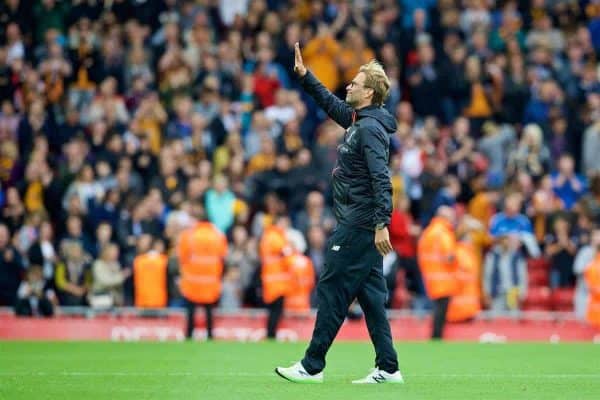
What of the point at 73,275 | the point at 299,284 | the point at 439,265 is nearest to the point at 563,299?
the point at 439,265

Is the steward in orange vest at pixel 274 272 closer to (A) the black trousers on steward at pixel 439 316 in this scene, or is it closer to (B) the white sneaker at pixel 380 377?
(A) the black trousers on steward at pixel 439 316

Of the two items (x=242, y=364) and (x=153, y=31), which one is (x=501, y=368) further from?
(x=153, y=31)

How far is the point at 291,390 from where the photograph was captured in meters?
10.6

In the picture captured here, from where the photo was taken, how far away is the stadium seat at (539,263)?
22.9 metres

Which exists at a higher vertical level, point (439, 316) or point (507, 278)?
point (507, 278)

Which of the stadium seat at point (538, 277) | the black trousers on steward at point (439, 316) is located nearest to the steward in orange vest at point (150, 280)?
the black trousers on steward at point (439, 316)

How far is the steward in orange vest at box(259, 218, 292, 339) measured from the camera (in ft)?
68.6

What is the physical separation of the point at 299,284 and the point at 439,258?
2181mm

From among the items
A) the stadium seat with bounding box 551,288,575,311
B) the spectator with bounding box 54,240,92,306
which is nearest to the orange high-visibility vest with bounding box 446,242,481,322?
the stadium seat with bounding box 551,288,575,311

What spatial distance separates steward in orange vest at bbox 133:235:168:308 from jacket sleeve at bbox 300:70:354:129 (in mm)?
10627

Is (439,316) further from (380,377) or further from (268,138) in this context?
(380,377)

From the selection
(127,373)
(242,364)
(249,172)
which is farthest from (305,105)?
(127,373)

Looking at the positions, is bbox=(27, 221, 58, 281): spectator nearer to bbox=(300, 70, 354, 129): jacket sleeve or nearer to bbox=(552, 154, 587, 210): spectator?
bbox=(552, 154, 587, 210): spectator

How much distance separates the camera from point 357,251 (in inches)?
436
